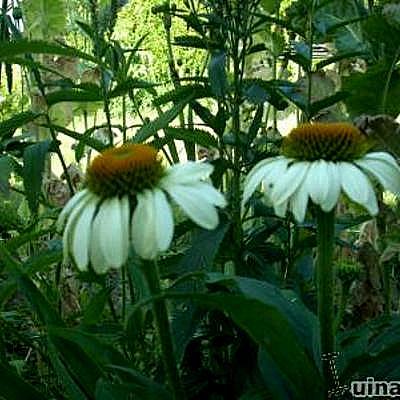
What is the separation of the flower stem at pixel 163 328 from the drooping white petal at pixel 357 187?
21 cm

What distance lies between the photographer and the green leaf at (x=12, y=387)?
1263mm

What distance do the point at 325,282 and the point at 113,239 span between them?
0.90 feet

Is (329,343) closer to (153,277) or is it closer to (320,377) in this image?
(320,377)

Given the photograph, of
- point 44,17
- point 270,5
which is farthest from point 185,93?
point 44,17

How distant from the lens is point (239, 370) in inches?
55.6

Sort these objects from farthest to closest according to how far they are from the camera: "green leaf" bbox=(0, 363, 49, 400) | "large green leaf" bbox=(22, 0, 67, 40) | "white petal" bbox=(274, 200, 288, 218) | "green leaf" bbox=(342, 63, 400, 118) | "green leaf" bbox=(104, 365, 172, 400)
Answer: "large green leaf" bbox=(22, 0, 67, 40), "green leaf" bbox=(342, 63, 400, 118), "green leaf" bbox=(0, 363, 49, 400), "green leaf" bbox=(104, 365, 172, 400), "white petal" bbox=(274, 200, 288, 218)

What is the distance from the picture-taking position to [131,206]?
3.24 ft

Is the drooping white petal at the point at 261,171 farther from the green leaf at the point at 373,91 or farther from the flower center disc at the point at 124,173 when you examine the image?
the green leaf at the point at 373,91

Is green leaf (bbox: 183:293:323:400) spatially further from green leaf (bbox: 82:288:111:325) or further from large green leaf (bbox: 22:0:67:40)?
large green leaf (bbox: 22:0:67:40)

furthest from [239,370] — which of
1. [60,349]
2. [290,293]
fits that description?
[60,349]

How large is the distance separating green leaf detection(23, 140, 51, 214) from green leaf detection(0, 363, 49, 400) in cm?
32

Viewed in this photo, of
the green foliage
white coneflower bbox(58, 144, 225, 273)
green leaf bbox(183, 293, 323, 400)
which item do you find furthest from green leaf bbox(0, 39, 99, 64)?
green leaf bbox(183, 293, 323, 400)

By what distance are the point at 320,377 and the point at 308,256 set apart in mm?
638

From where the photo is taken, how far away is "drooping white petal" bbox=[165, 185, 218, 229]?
0.94m
